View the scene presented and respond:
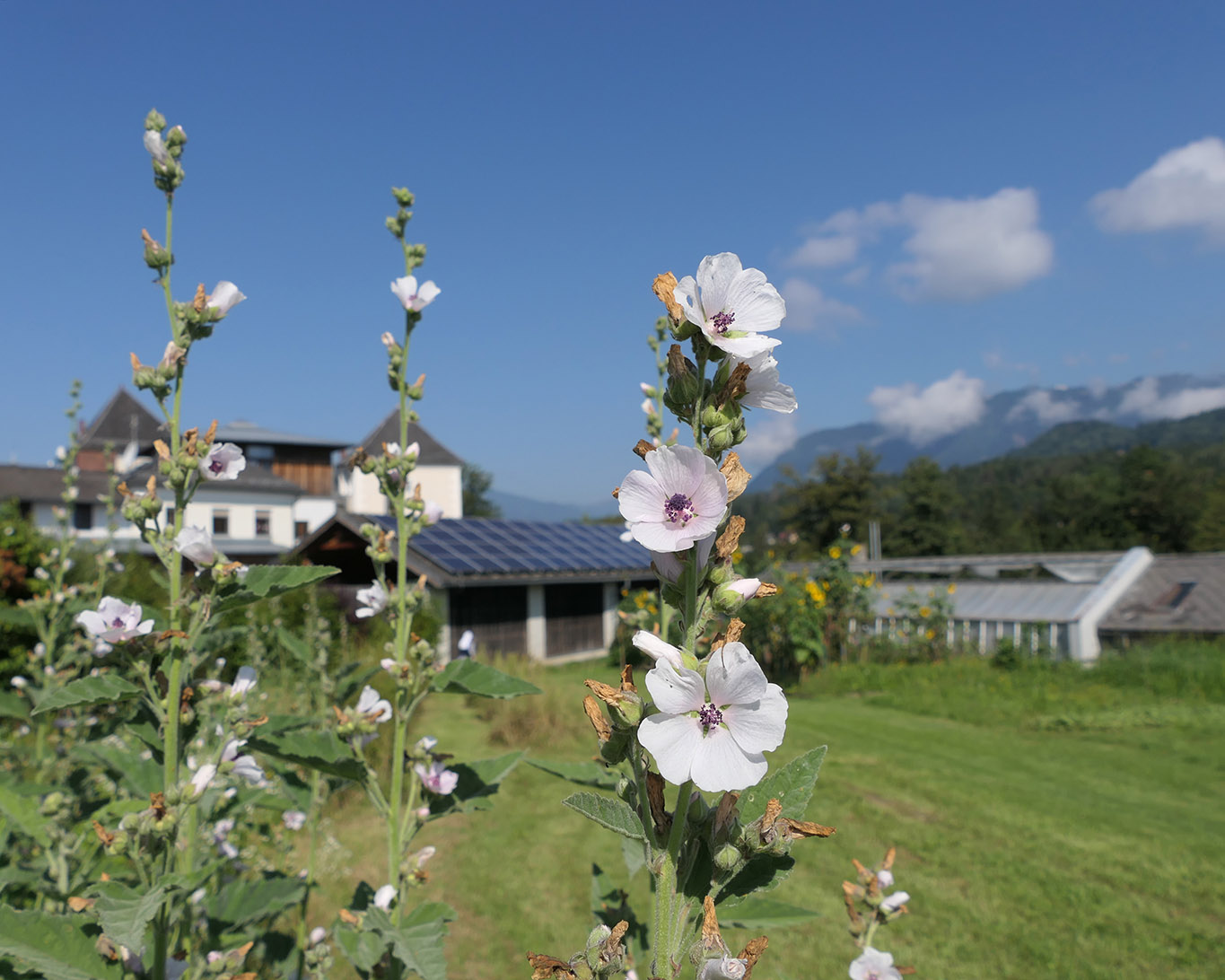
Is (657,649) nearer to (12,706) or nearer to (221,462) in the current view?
(221,462)

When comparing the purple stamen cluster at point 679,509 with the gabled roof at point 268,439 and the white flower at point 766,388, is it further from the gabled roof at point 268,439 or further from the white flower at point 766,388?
the gabled roof at point 268,439

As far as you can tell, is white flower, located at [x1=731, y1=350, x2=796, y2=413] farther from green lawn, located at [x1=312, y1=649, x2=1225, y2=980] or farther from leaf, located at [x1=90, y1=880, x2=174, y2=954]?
green lawn, located at [x1=312, y1=649, x2=1225, y2=980]

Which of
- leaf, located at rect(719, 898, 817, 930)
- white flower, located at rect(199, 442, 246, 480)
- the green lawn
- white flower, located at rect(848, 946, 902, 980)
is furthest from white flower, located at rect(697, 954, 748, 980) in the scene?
the green lawn

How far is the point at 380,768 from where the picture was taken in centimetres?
710

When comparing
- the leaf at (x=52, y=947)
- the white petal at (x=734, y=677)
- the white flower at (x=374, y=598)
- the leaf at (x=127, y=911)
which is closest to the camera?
the white petal at (x=734, y=677)

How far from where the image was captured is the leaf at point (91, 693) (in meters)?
1.89

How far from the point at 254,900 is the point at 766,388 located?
2554mm

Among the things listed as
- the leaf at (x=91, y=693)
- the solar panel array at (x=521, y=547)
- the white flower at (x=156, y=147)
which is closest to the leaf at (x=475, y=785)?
the leaf at (x=91, y=693)

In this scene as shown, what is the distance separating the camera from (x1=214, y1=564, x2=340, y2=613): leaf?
82.2 inches

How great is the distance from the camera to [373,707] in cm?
273

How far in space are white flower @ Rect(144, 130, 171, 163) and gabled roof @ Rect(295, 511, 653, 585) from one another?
1082 cm

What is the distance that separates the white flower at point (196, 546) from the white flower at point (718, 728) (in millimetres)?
A: 1607

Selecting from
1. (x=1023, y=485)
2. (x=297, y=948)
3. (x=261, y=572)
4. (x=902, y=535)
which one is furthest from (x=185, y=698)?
(x=1023, y=485)

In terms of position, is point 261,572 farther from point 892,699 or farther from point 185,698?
point 892,699
